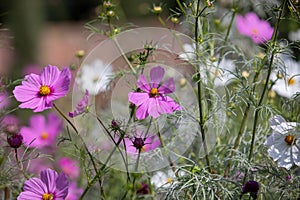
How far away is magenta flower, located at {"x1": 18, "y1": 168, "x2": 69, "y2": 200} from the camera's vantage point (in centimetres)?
84

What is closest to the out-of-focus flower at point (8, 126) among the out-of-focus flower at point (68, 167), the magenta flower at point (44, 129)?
the out-of-focus flower at point (68, 167)

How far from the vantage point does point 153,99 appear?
82 centimetres

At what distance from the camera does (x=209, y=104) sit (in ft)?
3.24

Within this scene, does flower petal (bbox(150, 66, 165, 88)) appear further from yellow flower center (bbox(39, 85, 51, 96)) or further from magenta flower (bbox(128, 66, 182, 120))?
yellow flower center (bbox(39, 85, 51, 96))

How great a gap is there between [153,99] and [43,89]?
0.15 m

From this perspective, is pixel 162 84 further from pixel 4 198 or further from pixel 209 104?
pixel 4 198

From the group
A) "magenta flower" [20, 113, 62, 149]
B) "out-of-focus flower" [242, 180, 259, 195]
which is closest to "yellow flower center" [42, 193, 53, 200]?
"out-of-focus flower" [242, 180, 259, 195]

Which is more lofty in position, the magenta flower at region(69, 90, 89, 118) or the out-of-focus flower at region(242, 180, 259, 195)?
the magenta flower at region(69, 90, 89, 118)

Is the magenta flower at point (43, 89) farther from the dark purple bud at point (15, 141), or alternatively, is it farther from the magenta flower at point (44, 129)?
the magenta flower at point (44, 129)

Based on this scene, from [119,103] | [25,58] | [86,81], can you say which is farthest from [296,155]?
[25,58]

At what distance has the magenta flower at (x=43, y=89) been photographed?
83 centimetres

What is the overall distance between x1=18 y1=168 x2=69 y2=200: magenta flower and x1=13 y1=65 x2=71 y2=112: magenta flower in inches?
3.6

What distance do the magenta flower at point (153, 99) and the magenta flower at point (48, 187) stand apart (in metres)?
0.14

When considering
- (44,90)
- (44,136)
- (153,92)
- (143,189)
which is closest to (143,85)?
(153,92)
